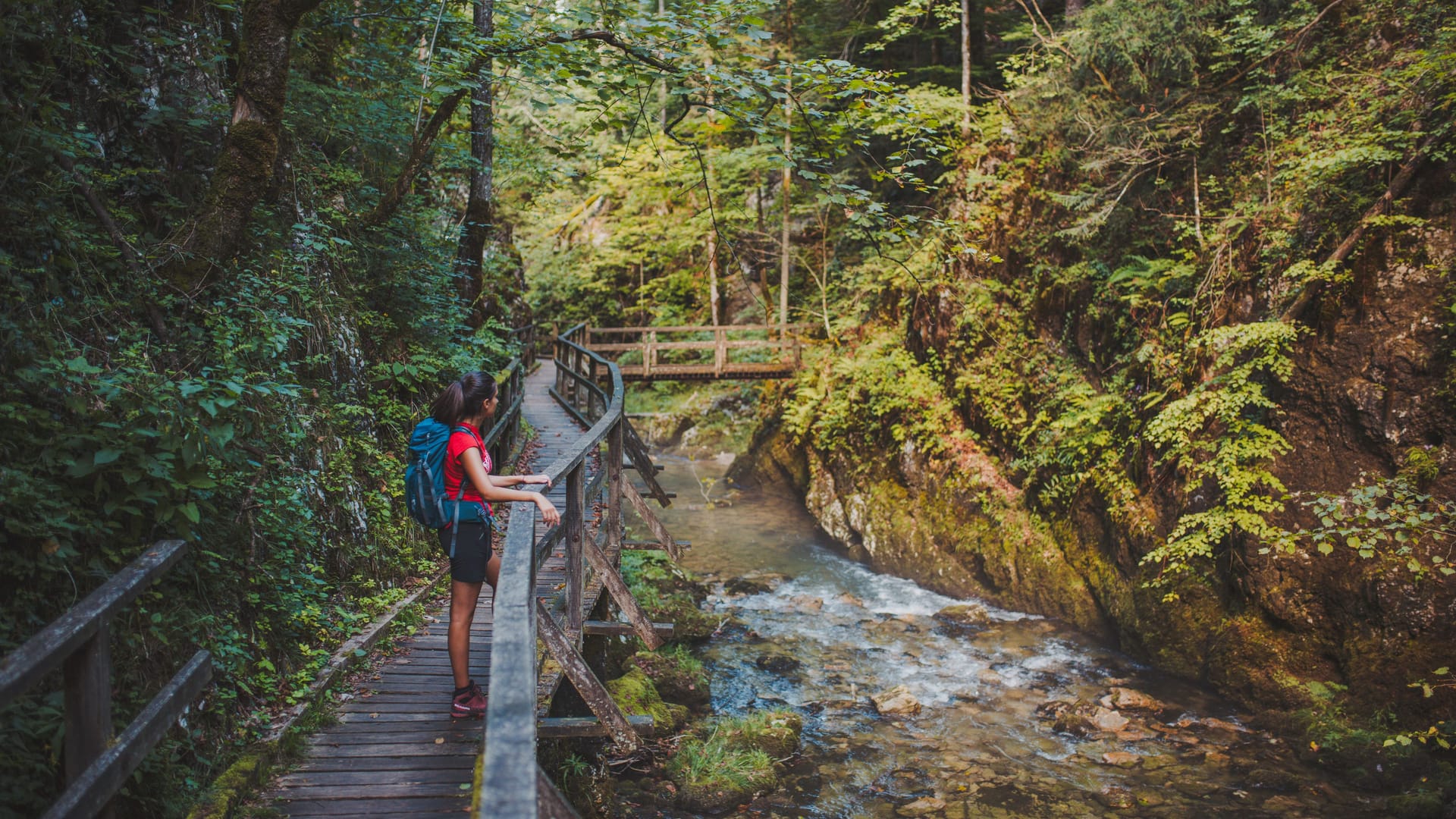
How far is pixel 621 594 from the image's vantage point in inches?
238

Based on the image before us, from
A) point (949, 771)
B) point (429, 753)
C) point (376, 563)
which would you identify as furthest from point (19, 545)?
point (949, 771)

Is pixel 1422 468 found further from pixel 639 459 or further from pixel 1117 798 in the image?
pixel 639 459

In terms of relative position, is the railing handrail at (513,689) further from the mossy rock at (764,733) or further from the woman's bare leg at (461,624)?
the mossy rock at (764,733)

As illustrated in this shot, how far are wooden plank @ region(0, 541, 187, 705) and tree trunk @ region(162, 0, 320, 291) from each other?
269 cm

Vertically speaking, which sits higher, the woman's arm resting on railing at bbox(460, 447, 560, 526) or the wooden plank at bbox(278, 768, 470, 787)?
the woman's arm resting on railing at bbox(460, 447, 560, 526)

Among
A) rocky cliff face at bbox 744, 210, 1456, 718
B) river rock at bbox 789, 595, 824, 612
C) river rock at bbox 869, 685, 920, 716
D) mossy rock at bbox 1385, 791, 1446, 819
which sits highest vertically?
rocky cliff face at bbox 744, 210, 1456, 718

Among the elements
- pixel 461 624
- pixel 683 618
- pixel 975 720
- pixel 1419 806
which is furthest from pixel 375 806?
Answer: pixel 1419 806

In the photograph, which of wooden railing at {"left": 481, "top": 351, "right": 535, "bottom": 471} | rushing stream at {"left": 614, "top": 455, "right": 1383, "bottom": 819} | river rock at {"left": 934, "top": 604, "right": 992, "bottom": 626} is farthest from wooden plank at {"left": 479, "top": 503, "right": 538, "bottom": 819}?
river rock at {"left": 934, "top": 604, "right": 992, "bottom": 626}

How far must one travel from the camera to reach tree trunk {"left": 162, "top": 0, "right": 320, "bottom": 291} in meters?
5.05

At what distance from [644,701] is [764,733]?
1291 mm

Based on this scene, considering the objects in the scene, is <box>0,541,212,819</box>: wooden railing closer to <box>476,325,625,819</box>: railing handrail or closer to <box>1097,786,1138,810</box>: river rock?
<box>476,325,625,819</box>: railing handrail

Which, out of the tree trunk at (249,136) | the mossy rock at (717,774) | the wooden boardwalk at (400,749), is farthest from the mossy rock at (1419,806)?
the tree trunk at (249,136)

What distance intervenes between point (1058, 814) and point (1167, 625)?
3.58 metres

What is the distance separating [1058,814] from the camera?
666 cm
